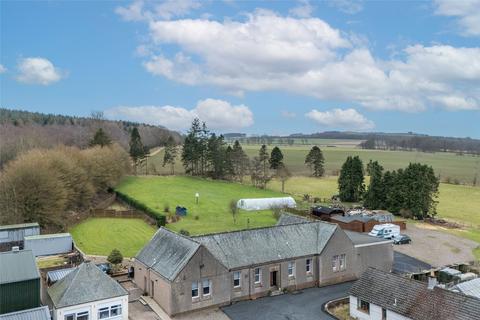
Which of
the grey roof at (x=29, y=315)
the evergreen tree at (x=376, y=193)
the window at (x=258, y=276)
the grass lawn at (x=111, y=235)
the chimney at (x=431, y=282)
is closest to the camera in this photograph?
the grey roof at (x=29, y=315)

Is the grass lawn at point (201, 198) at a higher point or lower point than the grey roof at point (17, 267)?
lower

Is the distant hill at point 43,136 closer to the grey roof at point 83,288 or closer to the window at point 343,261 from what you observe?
the grey roof at point 83,288

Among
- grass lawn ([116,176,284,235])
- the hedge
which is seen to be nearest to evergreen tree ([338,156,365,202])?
grass lawn ([116,176,284,235])

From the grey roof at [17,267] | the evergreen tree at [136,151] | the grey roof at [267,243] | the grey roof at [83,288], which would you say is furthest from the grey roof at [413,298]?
the evergreen tree at [136,151]

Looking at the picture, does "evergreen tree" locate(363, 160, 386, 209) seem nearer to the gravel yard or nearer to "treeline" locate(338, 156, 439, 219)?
"treeline" locate(338, 156, 439, 219)

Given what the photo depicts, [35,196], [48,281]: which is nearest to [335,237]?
[48,281]

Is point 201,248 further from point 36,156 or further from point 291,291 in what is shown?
point 36,156
